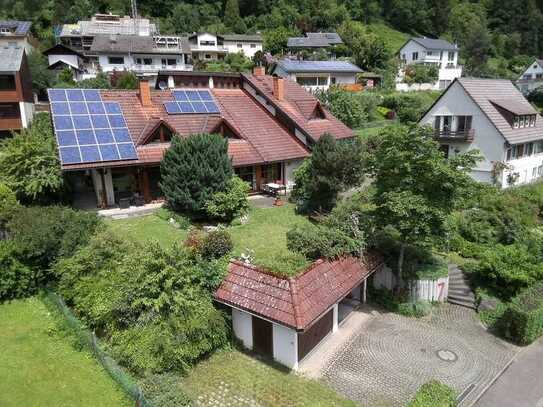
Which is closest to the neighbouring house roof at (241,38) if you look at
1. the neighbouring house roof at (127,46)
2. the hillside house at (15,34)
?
the neighbouring house roof at (127,46)

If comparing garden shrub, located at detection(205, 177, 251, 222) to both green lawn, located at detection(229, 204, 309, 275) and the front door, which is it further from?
the front door

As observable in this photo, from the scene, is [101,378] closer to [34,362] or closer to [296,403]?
[34,362]

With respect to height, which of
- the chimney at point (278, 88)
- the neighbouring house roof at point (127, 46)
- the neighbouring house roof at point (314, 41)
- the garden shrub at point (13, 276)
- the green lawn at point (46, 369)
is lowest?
the green lawn at point (46, 369)

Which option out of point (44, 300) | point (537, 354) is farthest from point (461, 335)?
point (44, 300)

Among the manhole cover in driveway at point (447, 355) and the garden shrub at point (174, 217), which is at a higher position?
the garden shrub at point (174, 217)

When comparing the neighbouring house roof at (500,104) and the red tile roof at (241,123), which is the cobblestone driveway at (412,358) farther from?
the neighbouring house roof at (500,104)

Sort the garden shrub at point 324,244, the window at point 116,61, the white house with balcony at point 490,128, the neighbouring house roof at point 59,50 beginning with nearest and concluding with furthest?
the garden shrub at point 324,244 < the white house with balcony at point 490,128 < the neighbouring house roof at point 59,50 < the window at point 116,61

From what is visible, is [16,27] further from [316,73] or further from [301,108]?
[301,108]
